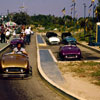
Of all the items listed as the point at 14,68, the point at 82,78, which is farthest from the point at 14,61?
the point at 82,78

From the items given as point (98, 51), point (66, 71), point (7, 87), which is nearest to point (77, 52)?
point (66, 71)

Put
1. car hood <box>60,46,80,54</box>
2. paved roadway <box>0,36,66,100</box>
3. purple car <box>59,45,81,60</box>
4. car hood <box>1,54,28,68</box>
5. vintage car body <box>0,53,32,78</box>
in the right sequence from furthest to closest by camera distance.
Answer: car hood <box>60,46,80,54</box> < purple car <box>59,45,81,60</box> < car hood <box>1,54,28,68</box> < vintage car body <box>0,53,32,78</box> < paved roadway <box>0,36,66,100</box>

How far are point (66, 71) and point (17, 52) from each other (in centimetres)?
267

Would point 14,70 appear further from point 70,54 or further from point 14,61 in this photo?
point 70,54

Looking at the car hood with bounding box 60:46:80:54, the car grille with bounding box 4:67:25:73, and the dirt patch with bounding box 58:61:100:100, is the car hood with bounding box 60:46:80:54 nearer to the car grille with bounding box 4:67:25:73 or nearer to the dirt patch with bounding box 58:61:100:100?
the dirt patch with bounding box 58:61:100:100

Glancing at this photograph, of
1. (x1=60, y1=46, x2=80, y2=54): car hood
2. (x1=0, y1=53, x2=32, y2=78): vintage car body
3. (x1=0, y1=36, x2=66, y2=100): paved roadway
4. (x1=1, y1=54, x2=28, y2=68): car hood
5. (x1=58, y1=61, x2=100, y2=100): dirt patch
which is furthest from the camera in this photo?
(x1=60, y1=46, x2=80, y2=54): car hood

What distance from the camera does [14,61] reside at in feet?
40.6

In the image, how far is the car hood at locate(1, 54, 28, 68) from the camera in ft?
39.4

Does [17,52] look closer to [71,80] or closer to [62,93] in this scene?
[71,80]

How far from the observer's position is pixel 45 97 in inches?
361

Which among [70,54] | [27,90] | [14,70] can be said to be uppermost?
[14,70]

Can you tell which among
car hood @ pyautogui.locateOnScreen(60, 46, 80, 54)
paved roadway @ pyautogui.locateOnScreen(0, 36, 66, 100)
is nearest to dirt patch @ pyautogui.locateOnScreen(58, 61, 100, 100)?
paved roadway @ pyautogui.locateOnScreen(0, 36, 66, 100)

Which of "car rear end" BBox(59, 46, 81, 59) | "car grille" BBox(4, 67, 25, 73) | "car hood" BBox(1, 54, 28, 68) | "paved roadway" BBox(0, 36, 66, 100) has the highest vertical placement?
"car hood" BBox(1, 54, 28, 68)

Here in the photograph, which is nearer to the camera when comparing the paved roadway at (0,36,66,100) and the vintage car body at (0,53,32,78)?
the paved roadway at (0,36,66,100)
